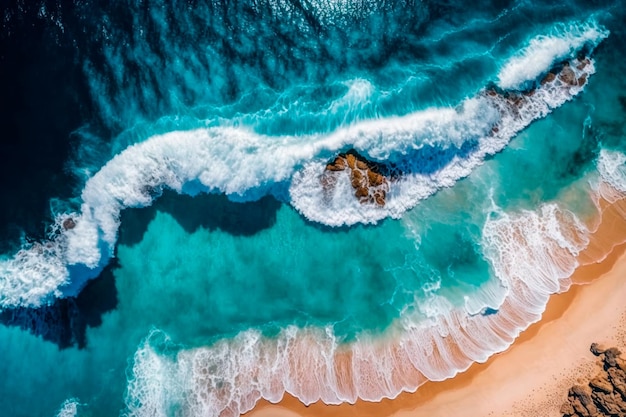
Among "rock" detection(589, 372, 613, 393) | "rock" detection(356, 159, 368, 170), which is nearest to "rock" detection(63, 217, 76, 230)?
"rock" detection(356, 159, 368, 170)

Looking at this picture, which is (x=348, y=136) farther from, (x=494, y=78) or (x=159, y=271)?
(x=159, y=271)

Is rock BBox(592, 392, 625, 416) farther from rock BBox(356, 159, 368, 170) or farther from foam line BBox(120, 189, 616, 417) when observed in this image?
rock BBox(356, 159, 368, 170)

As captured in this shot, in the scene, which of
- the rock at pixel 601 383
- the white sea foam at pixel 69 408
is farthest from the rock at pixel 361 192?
the white sea foam at pixel 69 408

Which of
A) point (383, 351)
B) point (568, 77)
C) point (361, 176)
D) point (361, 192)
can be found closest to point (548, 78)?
point (568, 77)

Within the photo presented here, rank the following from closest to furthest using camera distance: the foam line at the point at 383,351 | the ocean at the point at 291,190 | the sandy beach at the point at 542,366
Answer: the sandy beach at the point at 542,366 < the foam line at the point at 383,351 < the ocean at the point at 291,190

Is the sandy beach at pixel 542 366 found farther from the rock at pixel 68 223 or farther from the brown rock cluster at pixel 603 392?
the rock at pixel 68 223

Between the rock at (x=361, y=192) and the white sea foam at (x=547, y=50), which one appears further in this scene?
the white sea foam at (x=547, y=50)

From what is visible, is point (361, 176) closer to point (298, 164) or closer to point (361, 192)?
point (361, 192)

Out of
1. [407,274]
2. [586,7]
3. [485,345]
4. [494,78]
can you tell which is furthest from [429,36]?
[485,345]
